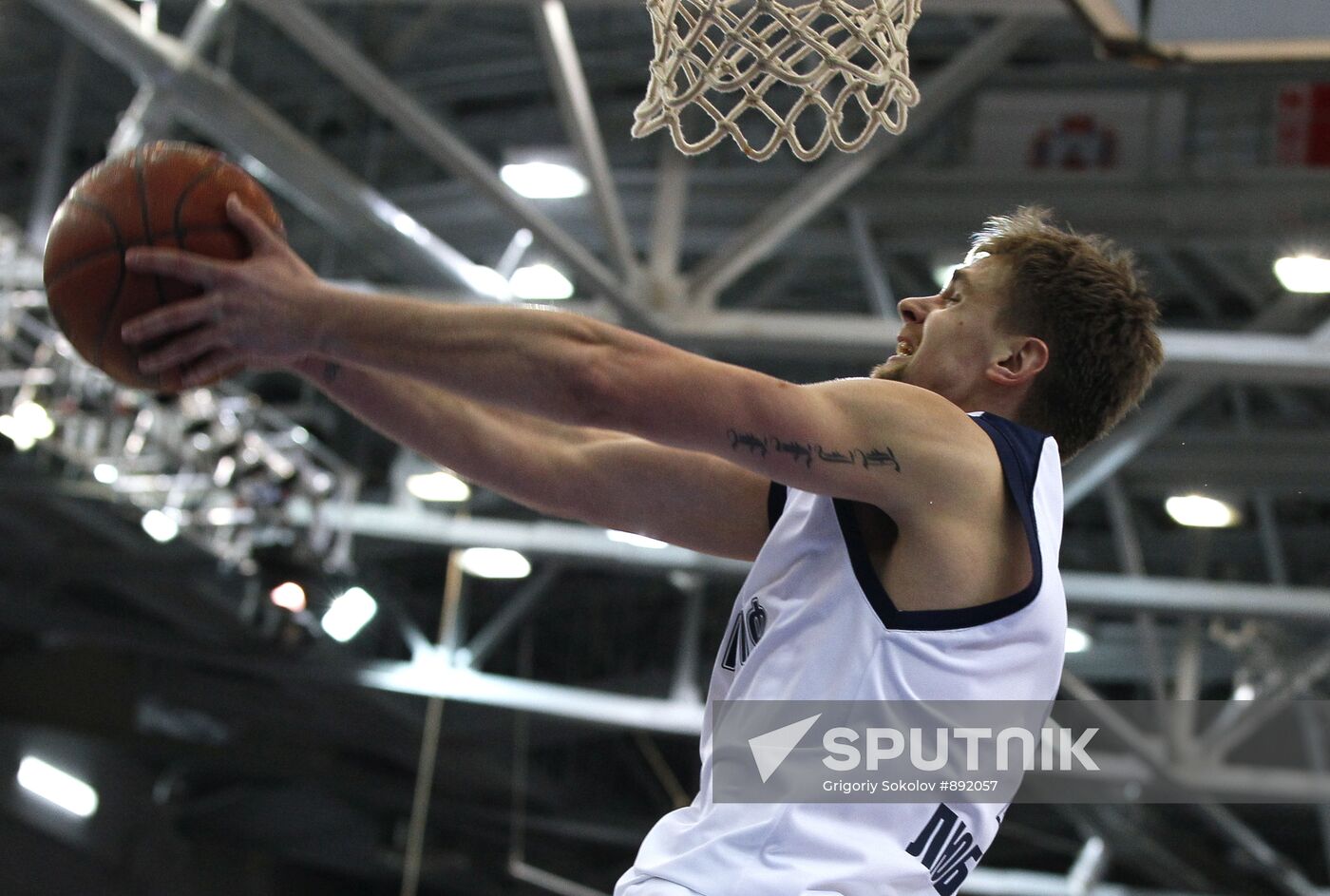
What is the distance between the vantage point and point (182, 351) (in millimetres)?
1877

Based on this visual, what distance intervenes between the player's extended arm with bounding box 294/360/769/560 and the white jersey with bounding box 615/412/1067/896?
10.8 inches

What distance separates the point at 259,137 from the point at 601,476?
4.51 m

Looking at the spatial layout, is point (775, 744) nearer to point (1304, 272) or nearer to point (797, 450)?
point (797, 450)

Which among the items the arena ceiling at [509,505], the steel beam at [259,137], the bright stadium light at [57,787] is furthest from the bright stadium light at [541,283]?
the bright stadium light at [57,787]

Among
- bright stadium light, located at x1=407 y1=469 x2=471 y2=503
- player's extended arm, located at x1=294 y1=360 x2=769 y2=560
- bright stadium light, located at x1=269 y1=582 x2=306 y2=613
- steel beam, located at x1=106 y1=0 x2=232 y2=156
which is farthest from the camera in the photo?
bright stadium light, located at x1=407 y1=469 x2=471 y2=503

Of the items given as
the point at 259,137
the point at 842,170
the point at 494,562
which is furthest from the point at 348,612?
the point at 842,170

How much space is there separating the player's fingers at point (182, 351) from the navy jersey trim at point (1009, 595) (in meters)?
0.78

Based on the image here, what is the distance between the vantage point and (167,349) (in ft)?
6.23

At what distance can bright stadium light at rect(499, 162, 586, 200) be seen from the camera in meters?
7.14

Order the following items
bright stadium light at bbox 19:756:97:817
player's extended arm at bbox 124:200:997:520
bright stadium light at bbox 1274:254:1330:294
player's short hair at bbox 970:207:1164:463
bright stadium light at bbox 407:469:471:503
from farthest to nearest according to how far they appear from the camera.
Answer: bright stadium light at bbox 19:756:97:817 < bright stadium light at bbox 407:469:471:503 < bright stadium light at bbox 1274:254:1330:294 < player's short hair at bbox 970:207:1164:463 < player's extended arm at bbox 124:200:997:520

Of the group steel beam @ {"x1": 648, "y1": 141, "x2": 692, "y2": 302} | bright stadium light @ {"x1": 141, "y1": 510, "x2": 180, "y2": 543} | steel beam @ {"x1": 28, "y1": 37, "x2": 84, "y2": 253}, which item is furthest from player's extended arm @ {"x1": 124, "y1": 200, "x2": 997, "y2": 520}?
bright stadium light @ {"x1": 141, "y1": 510, "x2": 180, "y2": 543}

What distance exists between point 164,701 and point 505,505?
583 centimetres

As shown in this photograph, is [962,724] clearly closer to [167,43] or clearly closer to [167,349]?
[167,349]

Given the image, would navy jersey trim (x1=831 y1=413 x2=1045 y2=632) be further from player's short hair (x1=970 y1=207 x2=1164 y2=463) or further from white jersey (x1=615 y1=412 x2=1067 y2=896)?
player's short hair (x1=970 y1=207 x2=1164 y2=463)
